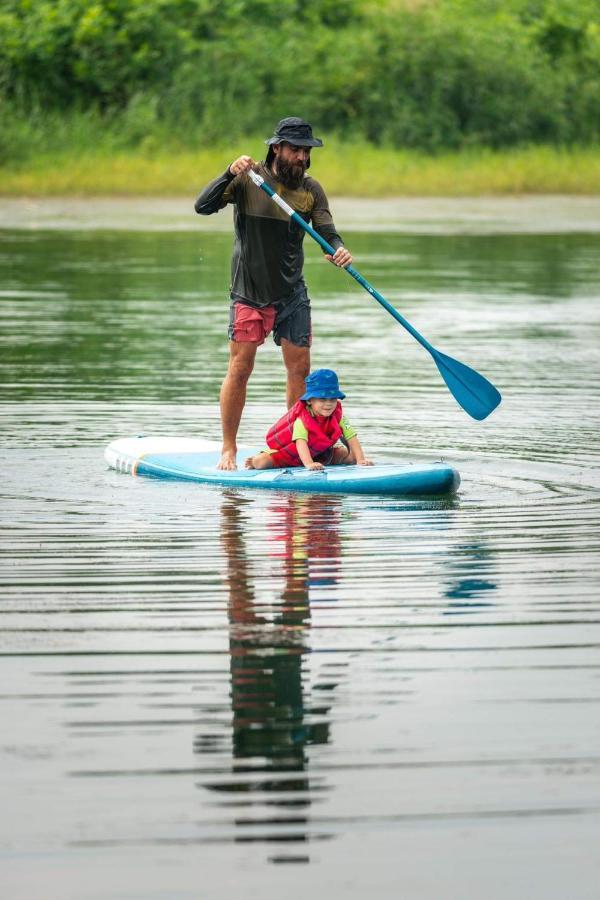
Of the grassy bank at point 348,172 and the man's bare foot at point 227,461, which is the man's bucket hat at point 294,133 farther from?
the grassy bank at point 348,172

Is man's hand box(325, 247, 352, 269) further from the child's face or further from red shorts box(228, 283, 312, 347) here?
the child's face

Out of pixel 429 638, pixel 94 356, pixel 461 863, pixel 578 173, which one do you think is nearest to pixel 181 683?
pixel 429 638

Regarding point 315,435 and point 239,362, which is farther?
point 239,362

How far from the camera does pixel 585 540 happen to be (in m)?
7.54

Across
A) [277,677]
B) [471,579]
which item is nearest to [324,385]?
[471,579]

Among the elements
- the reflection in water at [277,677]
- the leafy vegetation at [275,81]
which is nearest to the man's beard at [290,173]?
the reflection in water at [277,677]

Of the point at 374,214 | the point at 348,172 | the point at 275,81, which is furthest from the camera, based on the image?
the point at 275,81

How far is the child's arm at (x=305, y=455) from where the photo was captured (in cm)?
875

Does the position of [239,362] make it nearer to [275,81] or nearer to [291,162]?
[291,162]

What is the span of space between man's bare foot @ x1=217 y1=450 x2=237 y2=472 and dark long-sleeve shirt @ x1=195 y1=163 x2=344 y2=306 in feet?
2.39

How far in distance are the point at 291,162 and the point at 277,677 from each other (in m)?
4.31

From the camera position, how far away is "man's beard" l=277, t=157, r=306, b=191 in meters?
9.28

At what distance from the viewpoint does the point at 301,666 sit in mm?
5531

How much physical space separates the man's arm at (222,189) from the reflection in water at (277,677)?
1.76m
